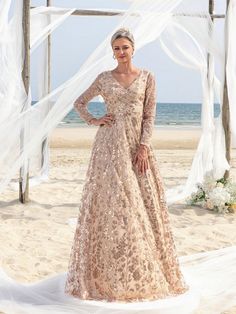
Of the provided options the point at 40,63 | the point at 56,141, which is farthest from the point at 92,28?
the point at 40,63

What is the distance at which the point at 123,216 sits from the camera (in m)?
3.60

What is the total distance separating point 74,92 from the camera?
209 inches

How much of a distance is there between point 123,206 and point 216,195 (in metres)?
3.46

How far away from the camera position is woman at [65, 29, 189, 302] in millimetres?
3586

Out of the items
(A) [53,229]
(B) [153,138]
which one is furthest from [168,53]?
(B) [153,138]

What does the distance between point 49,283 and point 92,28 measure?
34.9 m

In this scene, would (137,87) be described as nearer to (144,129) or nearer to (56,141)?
(144,129)

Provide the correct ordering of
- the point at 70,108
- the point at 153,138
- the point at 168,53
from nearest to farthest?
the point at 70,108 < the point at 168,53 < the point at 153,138

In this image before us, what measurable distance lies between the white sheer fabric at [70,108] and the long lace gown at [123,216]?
0.39 ft

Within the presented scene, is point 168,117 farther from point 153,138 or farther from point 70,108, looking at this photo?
point 70,108

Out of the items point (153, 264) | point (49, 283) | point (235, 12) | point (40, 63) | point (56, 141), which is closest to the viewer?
Answer: point (153, 264)

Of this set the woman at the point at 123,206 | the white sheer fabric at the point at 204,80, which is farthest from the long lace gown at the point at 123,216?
the white sheer fabric at the point at 204,80

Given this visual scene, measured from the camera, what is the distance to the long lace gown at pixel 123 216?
3.59 meters

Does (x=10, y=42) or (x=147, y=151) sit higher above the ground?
(x=10, y=42)
